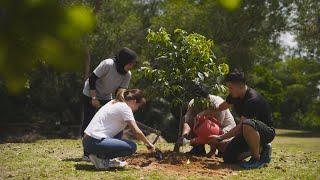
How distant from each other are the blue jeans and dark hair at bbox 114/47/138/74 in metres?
1.11

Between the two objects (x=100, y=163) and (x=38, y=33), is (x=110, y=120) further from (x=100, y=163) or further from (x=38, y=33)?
(x=38, y=33)

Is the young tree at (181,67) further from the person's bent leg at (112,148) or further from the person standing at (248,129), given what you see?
the person's bent leg at (112,148)

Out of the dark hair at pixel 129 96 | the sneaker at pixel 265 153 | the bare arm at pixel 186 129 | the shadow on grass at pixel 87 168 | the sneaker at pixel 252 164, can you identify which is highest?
the dark hair at pixel 129 96

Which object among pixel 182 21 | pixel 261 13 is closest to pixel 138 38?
pixel 182 21

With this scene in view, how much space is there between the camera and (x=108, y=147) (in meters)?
6.41

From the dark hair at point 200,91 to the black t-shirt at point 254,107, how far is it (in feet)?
1.58

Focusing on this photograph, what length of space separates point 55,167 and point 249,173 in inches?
93.1

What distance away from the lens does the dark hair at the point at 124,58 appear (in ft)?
23.3

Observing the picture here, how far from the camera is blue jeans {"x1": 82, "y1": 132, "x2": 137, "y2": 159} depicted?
641 cm

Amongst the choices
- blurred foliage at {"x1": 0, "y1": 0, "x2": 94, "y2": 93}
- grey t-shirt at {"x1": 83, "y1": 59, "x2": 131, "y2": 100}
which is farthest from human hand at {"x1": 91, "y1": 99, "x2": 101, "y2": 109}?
blurred foliage at {"x1": 0, "y1": 0, "x2": 94, "y2": 93}

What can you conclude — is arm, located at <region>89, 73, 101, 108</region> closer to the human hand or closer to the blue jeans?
the human hand

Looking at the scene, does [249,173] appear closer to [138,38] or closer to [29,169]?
[29,169]

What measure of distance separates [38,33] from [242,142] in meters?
6.19

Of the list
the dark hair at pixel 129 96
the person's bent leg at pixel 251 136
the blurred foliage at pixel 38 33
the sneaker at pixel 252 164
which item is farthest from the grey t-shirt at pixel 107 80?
the blurred foliage at pixel 38 33
